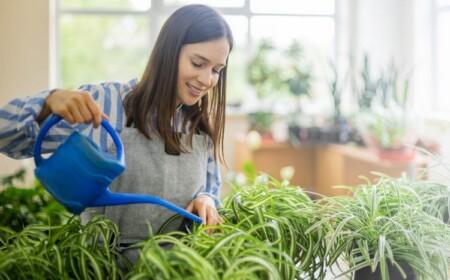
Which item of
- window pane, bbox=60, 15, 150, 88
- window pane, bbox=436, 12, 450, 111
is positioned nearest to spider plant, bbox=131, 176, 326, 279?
window pane, bbox=436, 12, 450, 111

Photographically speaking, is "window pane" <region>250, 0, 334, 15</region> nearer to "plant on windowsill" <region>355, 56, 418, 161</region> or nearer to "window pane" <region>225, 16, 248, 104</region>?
"window pane" <region>225, 16, 248, 104</region>

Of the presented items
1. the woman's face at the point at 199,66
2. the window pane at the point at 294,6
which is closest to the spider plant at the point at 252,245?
the woman's face at the point at 199,66

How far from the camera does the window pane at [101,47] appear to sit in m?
6.25

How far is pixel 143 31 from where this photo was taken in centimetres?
635

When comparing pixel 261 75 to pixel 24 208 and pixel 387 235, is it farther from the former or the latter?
A: pixel 387 235

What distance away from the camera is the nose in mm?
1346

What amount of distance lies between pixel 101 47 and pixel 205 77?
5.24m

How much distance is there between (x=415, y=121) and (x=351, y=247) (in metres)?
3.39

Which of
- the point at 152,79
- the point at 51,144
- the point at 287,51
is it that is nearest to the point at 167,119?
the point at 152,79

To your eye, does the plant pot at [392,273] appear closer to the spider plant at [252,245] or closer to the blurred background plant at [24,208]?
the spider plant at [252,245]

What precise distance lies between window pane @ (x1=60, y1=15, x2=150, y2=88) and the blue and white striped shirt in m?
4.93

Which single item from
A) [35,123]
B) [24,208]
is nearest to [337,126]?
[24,208]

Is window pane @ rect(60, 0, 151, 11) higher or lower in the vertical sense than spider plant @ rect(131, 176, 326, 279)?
higher

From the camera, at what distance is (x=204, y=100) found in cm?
150
